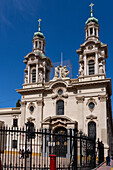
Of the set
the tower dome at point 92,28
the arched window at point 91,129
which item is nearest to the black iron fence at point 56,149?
the arched window at point 91,129

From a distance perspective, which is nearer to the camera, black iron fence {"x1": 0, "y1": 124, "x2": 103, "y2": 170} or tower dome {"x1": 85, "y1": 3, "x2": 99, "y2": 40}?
black iron fence {"x1": 0, "y1": 124, "x2": 103, "y2": 170}

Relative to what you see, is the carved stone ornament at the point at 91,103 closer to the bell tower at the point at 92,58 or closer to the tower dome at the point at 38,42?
the bell tower at the point at 92,58

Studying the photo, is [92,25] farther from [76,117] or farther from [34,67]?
[76,117]

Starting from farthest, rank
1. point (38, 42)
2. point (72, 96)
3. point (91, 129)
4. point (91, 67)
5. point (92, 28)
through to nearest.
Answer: point (38, 42) → point (92, 28) → point (91, 67) → point (72, 96) → point (91, 129)

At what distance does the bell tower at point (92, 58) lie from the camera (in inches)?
1324

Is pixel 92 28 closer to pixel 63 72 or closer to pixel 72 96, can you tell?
pixel 63 72

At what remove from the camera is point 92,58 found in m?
35.3

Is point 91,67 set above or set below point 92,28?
below

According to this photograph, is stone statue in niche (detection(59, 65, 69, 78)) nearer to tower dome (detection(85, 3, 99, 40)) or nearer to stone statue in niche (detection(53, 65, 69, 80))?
stone statue in niche (detection(53, 65, 69, 80))

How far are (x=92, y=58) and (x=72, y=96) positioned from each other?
730 cm

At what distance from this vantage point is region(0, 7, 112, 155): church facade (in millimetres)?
31297

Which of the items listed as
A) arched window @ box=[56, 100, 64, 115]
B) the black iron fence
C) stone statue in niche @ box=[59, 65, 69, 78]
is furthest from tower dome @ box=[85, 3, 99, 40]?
the black iron fence

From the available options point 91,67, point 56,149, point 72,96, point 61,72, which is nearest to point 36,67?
point 61,72

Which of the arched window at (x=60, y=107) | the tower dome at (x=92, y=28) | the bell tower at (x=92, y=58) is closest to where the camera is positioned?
the bell tower at (x=92, y=58)
